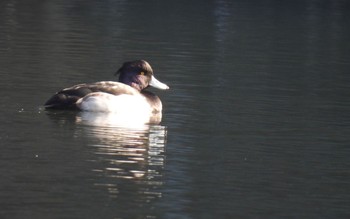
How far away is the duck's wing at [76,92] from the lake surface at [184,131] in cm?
18

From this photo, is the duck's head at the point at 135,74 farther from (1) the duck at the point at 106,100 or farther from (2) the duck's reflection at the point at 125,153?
(2) the duck's reflection at the point at 125,153

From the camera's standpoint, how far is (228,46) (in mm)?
30016

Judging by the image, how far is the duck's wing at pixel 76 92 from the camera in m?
17.8

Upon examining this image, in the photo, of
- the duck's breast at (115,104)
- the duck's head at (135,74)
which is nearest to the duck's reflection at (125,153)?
the duck's breast at (115,104)

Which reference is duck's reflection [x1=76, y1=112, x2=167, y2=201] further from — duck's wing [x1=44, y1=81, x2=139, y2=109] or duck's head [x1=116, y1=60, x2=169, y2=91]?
duck's head [x1=116, y1=60, x2=169, y2=91]

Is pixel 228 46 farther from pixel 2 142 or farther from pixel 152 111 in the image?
pixel 2 142

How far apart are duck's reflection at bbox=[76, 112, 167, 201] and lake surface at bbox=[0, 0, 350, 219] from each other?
18 millimetres

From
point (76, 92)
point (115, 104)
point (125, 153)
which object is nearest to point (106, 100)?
point (115, 104)

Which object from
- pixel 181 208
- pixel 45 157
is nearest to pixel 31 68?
pixel 45 157

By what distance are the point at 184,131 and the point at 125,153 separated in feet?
7.05

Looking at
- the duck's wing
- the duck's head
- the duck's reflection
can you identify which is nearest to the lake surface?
the duck's reflection

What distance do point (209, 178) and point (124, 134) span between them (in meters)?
2.88

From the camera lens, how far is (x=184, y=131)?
16.5 m

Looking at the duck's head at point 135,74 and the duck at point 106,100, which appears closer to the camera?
the duck at point 106,100
